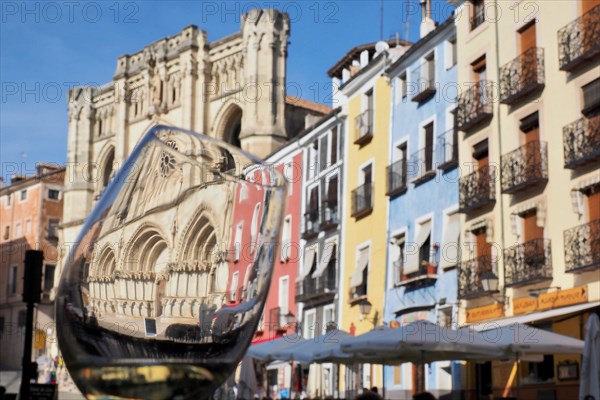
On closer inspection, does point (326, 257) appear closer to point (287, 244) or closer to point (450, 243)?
point (287, 244)

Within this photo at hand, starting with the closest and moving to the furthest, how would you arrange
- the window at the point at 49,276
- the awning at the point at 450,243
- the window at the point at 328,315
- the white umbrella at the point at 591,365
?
the white umbrella at the point at 591,365
the awning at the point at 450,243
the window at the point at 328,315
the window at the point at 49,276

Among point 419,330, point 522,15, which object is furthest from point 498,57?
Result: point 419,330

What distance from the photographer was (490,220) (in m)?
23.6

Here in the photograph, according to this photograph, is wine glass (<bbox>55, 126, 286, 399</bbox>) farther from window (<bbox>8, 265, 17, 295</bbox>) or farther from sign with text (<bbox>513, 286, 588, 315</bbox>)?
window (<bbox>8, 265, 17, 295</bbox>)

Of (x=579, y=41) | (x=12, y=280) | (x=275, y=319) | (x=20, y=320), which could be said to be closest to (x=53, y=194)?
(x=12, y=280)

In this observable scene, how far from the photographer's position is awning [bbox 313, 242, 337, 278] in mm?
34469

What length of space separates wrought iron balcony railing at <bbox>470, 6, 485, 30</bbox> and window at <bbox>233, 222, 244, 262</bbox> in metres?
24.0

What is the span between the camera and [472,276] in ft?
77.6

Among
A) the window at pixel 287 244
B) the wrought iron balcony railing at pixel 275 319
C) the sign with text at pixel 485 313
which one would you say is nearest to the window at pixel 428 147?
the sign with text at pixel 485 313

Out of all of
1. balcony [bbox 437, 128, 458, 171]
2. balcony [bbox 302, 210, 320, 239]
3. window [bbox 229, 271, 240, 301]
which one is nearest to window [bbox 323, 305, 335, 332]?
balcony [bbox 302, 210, 320, 239]

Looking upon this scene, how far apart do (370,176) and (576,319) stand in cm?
1295

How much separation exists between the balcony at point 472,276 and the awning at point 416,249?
284 cm

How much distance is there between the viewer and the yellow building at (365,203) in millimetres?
30484

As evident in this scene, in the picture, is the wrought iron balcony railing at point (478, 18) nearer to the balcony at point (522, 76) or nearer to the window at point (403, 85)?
the balcony at point (522, 76)
